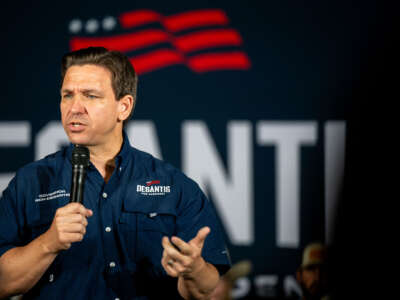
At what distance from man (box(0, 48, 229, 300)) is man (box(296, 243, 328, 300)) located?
3.30 feet

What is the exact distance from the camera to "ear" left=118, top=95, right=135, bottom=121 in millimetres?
1738

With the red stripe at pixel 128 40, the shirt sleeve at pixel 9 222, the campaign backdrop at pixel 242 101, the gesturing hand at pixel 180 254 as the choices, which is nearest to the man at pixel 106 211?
the shirt sleeve at pixel 9 222

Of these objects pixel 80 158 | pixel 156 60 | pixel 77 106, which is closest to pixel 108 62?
pixel 77 106

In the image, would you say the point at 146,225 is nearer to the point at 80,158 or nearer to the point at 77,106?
the point at 80,158

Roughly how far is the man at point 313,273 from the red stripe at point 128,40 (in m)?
1.56

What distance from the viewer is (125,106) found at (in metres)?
1.76

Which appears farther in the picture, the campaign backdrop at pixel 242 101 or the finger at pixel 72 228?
the campaign backdrop at pixel 242 101

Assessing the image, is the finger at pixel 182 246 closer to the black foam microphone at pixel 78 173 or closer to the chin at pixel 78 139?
the black foam microphone at pixel 78 173

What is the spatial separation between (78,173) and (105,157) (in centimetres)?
38

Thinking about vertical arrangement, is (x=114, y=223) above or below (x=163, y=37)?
below

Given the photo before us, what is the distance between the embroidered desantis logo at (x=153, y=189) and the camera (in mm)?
1697

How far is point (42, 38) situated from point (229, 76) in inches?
47.3

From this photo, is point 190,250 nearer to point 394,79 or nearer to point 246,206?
point 246,206

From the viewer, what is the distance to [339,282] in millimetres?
2506
